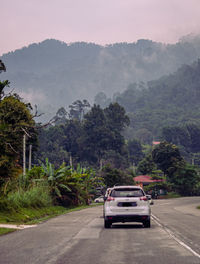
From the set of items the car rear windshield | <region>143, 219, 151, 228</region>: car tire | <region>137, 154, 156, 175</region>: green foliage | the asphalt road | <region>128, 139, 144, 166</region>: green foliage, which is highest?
<region>128, 139, 144, 166</region>: green foliage

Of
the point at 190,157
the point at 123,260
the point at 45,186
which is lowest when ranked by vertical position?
the point at 123,260

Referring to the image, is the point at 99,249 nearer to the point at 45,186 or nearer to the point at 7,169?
the point at 7,169

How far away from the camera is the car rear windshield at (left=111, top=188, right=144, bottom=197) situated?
57.8ft

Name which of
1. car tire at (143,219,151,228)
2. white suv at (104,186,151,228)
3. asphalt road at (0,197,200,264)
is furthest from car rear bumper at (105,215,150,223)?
asphalt road at (0,197,200,264)

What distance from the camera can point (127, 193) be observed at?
17719 mm

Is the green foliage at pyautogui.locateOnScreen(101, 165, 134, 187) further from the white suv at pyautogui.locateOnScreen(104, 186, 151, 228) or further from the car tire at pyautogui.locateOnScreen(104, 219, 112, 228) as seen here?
the white suv at pyautogui.locateOnScreen(104, 186, 151, 228)

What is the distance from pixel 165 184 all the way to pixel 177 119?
107095mm

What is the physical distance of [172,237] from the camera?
1398 centimetres

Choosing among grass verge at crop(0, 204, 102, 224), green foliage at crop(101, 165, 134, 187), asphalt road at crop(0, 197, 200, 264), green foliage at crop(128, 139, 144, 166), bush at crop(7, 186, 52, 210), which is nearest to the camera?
asphalt road at crop(0, 197, 200, 264)

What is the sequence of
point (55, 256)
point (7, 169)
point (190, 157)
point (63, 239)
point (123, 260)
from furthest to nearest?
point (190, 157) → point (7, 169) → point (63, 239) → point (55, 256) → point (123, 260)

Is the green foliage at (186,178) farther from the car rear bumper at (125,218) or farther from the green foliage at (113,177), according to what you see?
the car rear bumper at (125,218)

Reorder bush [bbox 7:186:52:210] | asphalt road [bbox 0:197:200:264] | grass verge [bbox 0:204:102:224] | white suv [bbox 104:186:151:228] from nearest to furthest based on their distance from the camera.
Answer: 1. asphalt road [bbox 0:197:200:264]
2. white suv [bbox 104:186:151:228]
3. grass verge [bbox 0:204:102:224]
4. bush [bbox 7:186:52:210]

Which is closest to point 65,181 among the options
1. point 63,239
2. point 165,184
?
point 63,239

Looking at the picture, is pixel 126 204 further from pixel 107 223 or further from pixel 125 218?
pixel 107 223
